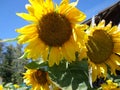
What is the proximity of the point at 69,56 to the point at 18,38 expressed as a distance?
7.9 inches

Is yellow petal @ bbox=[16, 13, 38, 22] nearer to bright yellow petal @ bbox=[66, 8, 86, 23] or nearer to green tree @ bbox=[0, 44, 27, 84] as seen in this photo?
bright yellow petal @ bbox=[66, 8, 86, 23]

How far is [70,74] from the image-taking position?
1431 mm

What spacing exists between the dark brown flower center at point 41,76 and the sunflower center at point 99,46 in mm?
284

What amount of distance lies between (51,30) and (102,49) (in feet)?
0.76

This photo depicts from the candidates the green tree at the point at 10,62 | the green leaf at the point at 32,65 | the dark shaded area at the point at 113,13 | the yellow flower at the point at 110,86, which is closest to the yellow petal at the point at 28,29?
the green leaf at the point at 32,65

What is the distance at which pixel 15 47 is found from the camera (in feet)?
175

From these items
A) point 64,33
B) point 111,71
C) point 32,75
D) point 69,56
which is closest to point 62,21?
point 64,33

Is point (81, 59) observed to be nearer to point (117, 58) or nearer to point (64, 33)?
point (64, 33)

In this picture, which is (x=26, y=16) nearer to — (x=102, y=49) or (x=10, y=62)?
(x=102, y=49)

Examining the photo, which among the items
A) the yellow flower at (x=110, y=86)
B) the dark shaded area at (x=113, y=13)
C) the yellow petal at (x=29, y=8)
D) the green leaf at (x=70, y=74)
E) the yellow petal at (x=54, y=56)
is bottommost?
the yellow flower at (x=110, y=86)

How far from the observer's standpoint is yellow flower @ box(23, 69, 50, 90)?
177 cm

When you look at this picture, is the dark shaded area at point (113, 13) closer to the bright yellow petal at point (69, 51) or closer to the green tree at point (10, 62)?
the bright yellow petal at point (69, 51)

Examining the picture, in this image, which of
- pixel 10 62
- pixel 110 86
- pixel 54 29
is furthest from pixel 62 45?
pixel 10 62

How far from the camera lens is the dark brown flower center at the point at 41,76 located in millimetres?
1773
